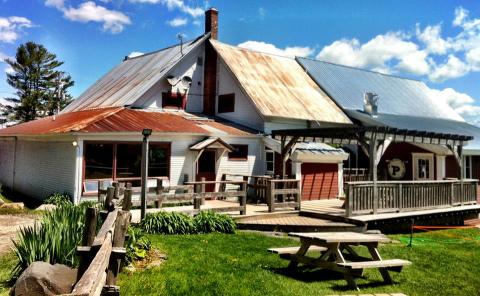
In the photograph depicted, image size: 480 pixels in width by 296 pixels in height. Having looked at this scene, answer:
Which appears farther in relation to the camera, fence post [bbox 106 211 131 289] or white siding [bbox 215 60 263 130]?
white siding [bbox 215 60 263 130]

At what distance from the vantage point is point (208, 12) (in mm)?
25406

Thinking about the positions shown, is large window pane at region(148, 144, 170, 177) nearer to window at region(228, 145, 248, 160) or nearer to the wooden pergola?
window at region(228, 145, 248, 160)

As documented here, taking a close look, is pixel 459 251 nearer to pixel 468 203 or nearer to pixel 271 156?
pixel 468 203

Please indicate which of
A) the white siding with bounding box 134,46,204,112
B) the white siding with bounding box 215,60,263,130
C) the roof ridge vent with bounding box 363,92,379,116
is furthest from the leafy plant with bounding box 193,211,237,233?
the roof ridge vent with bounding box 363,92,379,116

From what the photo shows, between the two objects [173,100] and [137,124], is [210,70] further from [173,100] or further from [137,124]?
[137,124]

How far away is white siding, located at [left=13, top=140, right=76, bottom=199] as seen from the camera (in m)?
16.8

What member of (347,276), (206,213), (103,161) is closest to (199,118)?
(103,161)

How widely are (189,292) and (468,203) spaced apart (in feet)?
49.0

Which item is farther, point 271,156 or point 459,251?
point 271,156

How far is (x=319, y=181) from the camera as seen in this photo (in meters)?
19.7

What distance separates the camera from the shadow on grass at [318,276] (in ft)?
25.3

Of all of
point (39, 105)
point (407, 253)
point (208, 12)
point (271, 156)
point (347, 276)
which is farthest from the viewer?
point (39, 105)

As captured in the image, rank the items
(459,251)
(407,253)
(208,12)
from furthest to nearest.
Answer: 1. (208,12)
2. (459,251)
3. (407,253)

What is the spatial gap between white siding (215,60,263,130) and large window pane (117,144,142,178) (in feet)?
Result: 19.9
